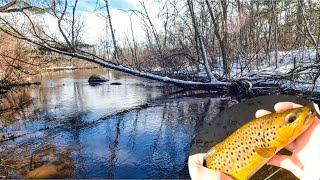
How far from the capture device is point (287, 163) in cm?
43

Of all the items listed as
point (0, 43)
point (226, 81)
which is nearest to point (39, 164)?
point (226, 81)

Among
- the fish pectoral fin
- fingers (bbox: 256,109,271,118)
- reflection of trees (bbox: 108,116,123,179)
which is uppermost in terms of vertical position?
fingers (bbox: 256,109,271,118)

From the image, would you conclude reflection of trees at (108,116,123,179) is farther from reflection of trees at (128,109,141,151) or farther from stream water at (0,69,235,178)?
reflection of trees at (128,109,141,151)

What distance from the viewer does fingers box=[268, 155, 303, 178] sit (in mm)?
415

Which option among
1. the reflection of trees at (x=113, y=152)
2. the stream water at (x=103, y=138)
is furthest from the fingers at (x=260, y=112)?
the reflection of trees at (x=113, y=152)

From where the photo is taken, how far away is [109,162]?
5.51m

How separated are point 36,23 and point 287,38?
45.3ft

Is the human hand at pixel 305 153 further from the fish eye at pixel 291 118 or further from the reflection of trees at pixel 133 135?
the reflection of trees at pixel 133 135

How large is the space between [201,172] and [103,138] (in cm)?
686

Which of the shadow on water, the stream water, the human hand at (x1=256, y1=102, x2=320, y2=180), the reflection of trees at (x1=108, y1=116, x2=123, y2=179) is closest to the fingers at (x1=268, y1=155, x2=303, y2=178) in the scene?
the human hand at (x1=256, y1=102, x2=320, y2=180)

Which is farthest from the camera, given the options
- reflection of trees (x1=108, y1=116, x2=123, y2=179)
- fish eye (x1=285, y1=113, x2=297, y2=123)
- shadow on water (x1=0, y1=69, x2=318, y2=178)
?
shadow on water (x1=0, y1=69, x2=318, y2=178)

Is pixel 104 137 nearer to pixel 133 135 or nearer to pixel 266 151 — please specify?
pixel 133 135

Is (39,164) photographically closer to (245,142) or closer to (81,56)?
(81,56)

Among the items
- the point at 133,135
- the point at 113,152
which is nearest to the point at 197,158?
the point at 113,152
